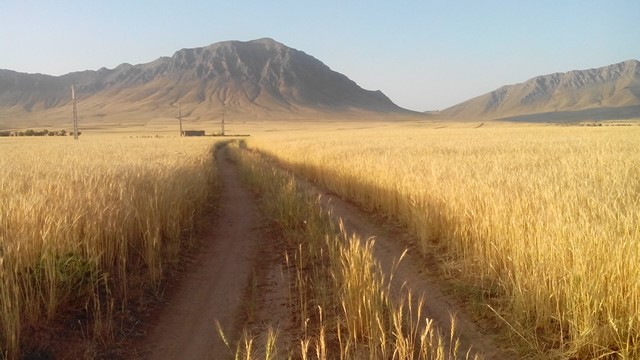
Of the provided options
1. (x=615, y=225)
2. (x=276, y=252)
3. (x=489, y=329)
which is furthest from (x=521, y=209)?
(x=276, y=252)

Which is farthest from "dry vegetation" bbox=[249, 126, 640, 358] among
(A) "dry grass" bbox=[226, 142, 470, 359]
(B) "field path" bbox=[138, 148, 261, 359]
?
(B) "field path" bbox=[138, 148, 261, 359]

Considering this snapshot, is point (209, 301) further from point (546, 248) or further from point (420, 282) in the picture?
point (546, 248)

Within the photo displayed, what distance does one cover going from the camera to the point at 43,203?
5.05m

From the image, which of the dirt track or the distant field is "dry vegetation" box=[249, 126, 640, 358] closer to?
the distant field

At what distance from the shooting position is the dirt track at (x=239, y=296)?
421 cm

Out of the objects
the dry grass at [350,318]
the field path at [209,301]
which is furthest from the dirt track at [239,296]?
the dry grass at [350,318]

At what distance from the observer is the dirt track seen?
13.8ft

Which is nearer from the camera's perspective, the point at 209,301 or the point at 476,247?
the point at 209,301

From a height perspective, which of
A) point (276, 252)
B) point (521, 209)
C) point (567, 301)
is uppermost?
point (521, 209)

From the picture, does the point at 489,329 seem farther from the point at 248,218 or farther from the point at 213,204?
the point at 213,204

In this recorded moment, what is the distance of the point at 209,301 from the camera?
5.30 meters

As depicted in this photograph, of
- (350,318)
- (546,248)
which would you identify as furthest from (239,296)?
(546,248)

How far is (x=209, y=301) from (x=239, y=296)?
0.35 metres

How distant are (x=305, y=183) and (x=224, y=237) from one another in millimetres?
7207
